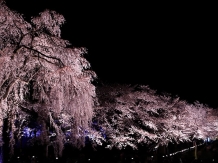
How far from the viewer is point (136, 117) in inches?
700

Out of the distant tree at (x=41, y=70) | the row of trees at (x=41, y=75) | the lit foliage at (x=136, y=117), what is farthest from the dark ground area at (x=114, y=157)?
the distant tree at (x=41, y=70)

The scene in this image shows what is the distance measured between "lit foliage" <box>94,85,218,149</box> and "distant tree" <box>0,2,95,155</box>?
7.12 meters

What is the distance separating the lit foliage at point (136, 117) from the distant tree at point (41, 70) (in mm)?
7117

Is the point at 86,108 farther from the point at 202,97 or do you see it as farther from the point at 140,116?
the point at 202,97

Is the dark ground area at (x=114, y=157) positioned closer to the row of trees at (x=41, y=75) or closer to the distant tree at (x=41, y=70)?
the row of trees at (x=41, y=75)

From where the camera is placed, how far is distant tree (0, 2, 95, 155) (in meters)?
8.13

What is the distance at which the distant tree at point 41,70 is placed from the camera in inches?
320

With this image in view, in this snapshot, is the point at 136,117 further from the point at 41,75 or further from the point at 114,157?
the point at 41,75

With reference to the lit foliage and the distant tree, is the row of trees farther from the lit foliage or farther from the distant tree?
the lit foliage

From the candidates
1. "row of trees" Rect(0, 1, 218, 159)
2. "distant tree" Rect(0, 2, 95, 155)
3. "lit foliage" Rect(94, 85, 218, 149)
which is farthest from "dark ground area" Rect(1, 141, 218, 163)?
"distant tree" Rect(0, 2, 95, 155)

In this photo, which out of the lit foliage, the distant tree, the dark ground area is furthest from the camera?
the lit foliage

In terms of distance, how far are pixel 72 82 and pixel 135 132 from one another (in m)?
9.78

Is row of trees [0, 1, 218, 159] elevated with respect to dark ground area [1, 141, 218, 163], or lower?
elevated

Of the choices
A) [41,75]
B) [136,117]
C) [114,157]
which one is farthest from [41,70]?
[136,117]
